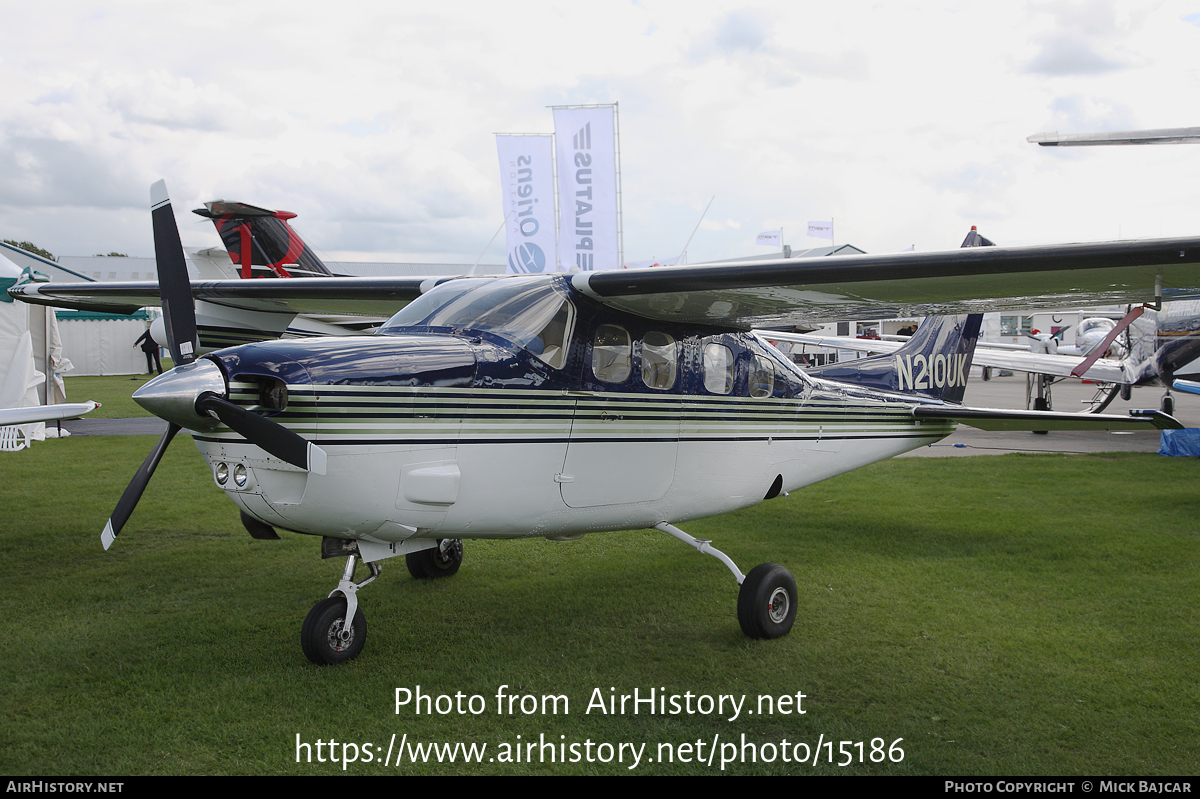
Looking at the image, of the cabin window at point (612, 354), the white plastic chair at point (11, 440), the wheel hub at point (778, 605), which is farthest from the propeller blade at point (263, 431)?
the white plastic chair at point (11, 440)

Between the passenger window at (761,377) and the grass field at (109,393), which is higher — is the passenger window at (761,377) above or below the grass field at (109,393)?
above

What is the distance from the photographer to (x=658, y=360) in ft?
16.3

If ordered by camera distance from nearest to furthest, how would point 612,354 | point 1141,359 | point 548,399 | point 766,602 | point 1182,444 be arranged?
point 548,399
point 612,354
point 766,602
point 1182,444
point 1141,359

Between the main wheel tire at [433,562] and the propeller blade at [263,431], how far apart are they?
279cm

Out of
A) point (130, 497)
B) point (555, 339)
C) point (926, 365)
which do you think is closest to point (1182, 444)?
point (926, 365)

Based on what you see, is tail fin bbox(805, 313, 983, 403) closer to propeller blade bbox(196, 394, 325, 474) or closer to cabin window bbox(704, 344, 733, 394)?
cabin window bbox(704, 344, 733, 394)

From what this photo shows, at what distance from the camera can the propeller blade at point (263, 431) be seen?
338 centimetres

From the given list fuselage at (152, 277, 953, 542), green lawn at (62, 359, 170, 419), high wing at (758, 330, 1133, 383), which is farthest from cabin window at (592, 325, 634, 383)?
green lawn at (62, 359, 170, 419)

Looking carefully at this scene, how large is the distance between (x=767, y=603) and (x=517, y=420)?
6.63 ft

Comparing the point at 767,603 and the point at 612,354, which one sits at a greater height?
the point at 612,354

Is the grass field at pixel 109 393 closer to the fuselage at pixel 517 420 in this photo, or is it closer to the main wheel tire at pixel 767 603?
the fuselage at pixel 517 420

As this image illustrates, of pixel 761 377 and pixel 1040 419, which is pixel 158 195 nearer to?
pixel 761 377

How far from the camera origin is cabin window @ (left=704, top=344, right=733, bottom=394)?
530cm

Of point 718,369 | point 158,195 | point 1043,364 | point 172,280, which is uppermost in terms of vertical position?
point 158,195
